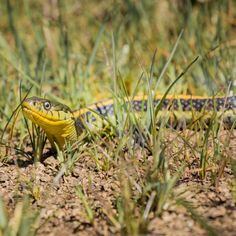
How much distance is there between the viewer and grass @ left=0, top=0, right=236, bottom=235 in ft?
6.18

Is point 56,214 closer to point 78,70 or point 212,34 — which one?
point 78,70

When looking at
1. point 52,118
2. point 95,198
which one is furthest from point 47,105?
point 95,198

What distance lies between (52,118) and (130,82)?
37.1 inches

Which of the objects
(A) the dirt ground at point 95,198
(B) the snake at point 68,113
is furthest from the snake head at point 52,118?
(A) the dirt ground at point 95,198

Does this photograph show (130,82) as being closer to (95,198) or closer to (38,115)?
(38,115)

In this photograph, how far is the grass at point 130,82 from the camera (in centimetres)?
188

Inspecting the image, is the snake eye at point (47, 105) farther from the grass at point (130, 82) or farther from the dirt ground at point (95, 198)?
the dirt ground at point (95, 198)

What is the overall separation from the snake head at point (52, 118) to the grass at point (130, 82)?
0.07 m

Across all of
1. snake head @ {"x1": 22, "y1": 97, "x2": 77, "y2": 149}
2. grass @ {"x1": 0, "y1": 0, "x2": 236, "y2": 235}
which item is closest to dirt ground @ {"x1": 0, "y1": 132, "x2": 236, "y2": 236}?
grass @ {"x1": 0, "y1": 0, "x2": 236, "y2": 235}

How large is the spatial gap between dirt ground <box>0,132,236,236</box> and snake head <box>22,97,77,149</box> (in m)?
0.23

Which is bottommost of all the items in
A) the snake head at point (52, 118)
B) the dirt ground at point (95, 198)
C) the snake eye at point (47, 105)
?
the dirt ground at point (95, 198)

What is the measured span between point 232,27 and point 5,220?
3354mm

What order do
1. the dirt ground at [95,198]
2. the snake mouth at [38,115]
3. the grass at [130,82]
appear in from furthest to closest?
1. the snake mouth at [38,115]
2. the grass at [130,82]
3. the dirt ground at [95,198]

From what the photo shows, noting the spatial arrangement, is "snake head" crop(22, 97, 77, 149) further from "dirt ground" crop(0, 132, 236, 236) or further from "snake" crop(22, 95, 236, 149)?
"dirt ground" crop(0, 132, 236, 236)
